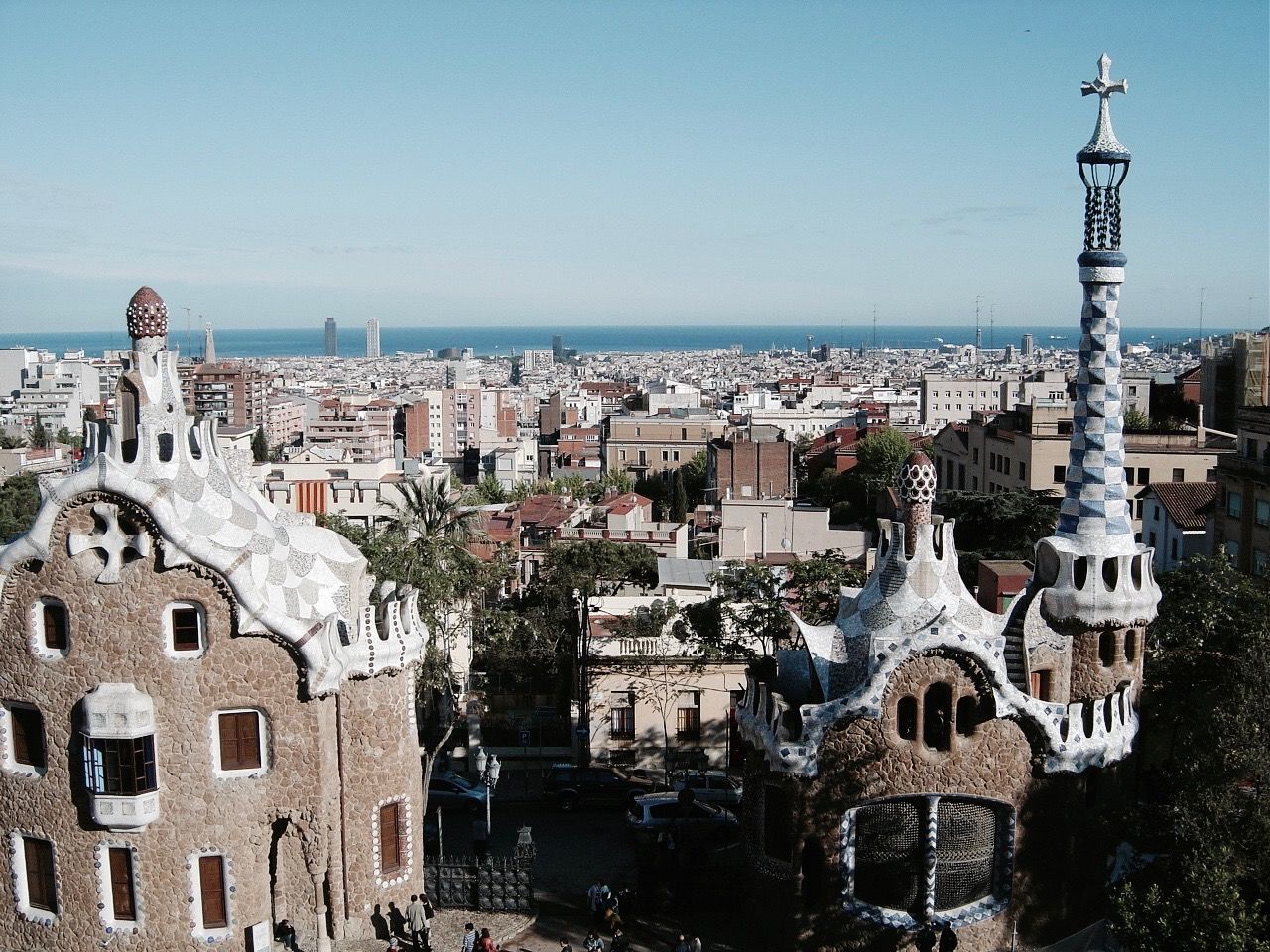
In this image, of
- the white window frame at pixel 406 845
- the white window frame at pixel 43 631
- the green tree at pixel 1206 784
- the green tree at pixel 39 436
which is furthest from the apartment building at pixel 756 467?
the green tree at pixel 39 436

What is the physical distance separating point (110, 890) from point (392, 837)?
16.0ft

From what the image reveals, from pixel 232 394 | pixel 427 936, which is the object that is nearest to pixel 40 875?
pixel 427 936

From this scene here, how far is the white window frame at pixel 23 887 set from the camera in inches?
927

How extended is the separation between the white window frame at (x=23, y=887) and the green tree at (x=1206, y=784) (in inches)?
691

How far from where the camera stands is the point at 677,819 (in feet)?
95.9

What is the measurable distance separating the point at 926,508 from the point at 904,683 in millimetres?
3106

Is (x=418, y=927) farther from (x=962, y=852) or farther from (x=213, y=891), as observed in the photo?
(x=962, y=852)

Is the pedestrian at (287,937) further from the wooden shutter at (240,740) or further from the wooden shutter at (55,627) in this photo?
the wooden shutter at (55,627)

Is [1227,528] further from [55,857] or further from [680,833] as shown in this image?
[55,857]

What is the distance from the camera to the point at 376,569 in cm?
3469

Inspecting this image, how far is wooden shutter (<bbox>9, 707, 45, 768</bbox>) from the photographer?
23.5m

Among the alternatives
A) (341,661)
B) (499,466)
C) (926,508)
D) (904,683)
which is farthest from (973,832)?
(499,466)

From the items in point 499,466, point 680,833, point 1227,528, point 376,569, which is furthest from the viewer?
point 499,466

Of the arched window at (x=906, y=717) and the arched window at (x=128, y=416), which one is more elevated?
the arched window at (x=128, y=416)
